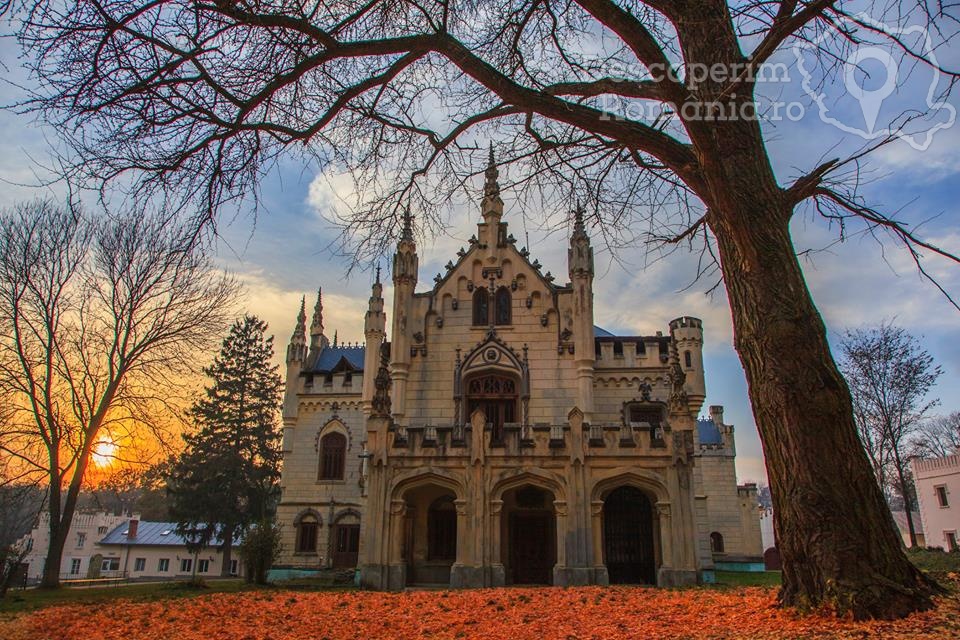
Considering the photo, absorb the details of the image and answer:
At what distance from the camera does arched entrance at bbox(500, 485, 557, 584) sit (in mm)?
20078

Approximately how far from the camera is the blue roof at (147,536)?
5191 cm

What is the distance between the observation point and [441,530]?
2122 centimetres

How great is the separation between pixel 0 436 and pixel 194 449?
70.5 ft

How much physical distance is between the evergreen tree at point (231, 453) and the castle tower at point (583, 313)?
997 inches

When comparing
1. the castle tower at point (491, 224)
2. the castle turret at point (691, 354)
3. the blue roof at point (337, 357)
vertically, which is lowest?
the castle turret at point (691, 354)

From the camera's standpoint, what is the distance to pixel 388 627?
29.3ft

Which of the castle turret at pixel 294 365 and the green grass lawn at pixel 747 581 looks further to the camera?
the castle turret at pixel 294 365

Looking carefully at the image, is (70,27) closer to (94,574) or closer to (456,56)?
(456,56)

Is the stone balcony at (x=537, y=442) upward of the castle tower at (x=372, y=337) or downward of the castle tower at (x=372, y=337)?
downward

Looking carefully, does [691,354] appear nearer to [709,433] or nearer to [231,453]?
[709,433]

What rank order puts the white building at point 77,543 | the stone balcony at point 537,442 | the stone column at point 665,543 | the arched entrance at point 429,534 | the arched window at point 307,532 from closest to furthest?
the stone column at point 665,543 < the stone balcony at point 537,442 < the arched entrance at point 429,534 < the arched window at point 307,532 < the white building at point 77,543

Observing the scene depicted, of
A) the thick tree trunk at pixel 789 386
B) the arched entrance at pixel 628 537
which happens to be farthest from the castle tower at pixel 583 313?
the thick tree trunk at pixel 789 386

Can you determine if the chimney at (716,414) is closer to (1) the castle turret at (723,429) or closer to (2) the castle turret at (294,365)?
(1) the castle turret at (723,429)

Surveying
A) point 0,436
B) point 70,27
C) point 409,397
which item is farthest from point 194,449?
point 70,27
